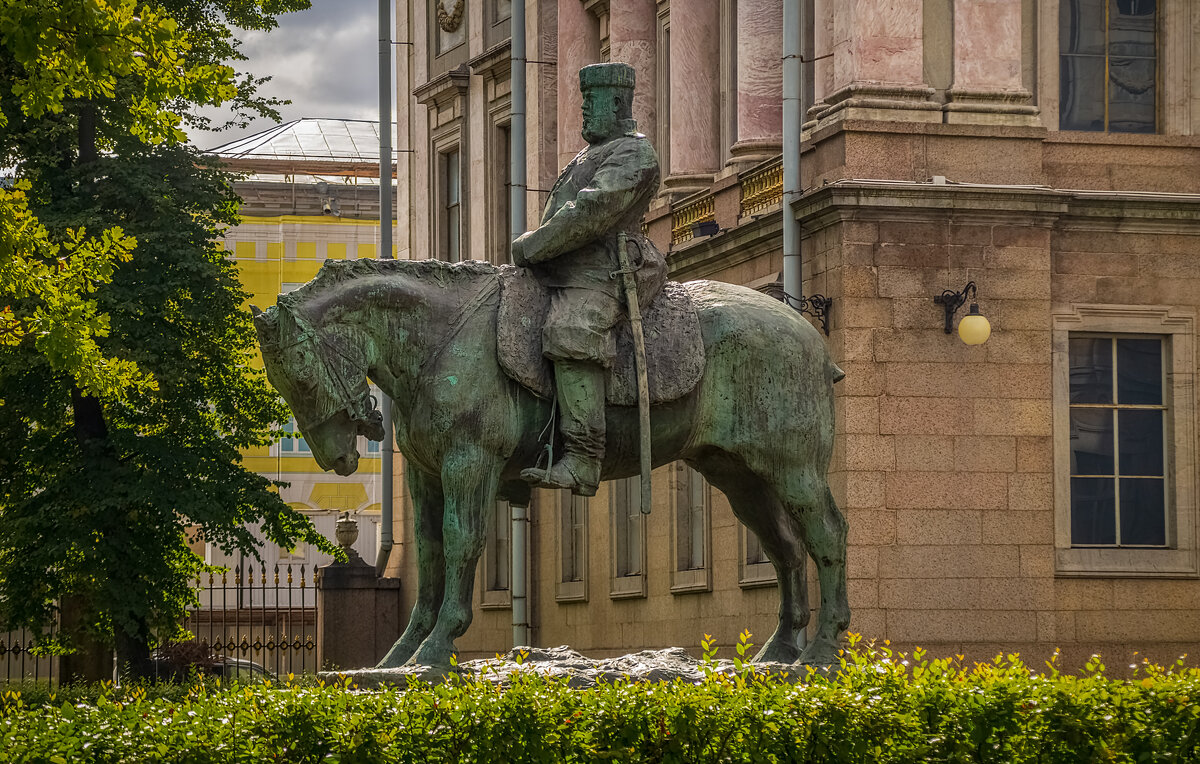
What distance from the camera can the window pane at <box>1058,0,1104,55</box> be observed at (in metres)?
24.9

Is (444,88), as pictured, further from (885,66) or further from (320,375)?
(320,375)

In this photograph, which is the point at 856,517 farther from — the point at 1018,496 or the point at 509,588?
the point at 509,588

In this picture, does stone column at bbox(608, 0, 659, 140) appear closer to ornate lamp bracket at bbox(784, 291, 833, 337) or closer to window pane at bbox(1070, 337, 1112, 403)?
ornate lamp bracket at bbox(784, 291, 833, 337)

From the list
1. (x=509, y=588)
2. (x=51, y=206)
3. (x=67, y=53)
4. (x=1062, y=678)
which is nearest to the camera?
(x=1062, y=678)

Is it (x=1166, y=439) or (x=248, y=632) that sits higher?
(x=1166, y=439)

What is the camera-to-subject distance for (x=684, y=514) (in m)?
29.6

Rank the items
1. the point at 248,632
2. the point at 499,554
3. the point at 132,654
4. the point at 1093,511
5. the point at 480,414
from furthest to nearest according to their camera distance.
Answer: the point at 248,632 → the point at 499,554 → the point at 132,654 → the point at 1093,511 → the point at 480,414

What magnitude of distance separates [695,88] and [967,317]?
28.5ft

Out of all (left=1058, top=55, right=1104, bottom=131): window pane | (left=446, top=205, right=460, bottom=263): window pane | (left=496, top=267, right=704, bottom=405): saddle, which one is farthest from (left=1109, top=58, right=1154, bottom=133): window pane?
(left=446, top=205, right=460, bottom=263): window pane

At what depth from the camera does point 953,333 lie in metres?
23.6

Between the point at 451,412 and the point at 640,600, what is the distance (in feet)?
65.7

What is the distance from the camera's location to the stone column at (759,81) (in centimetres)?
2806

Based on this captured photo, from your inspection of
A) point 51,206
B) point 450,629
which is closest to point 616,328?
point 450,629

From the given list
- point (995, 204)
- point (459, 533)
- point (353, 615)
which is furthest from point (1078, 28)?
point (353, 615)
